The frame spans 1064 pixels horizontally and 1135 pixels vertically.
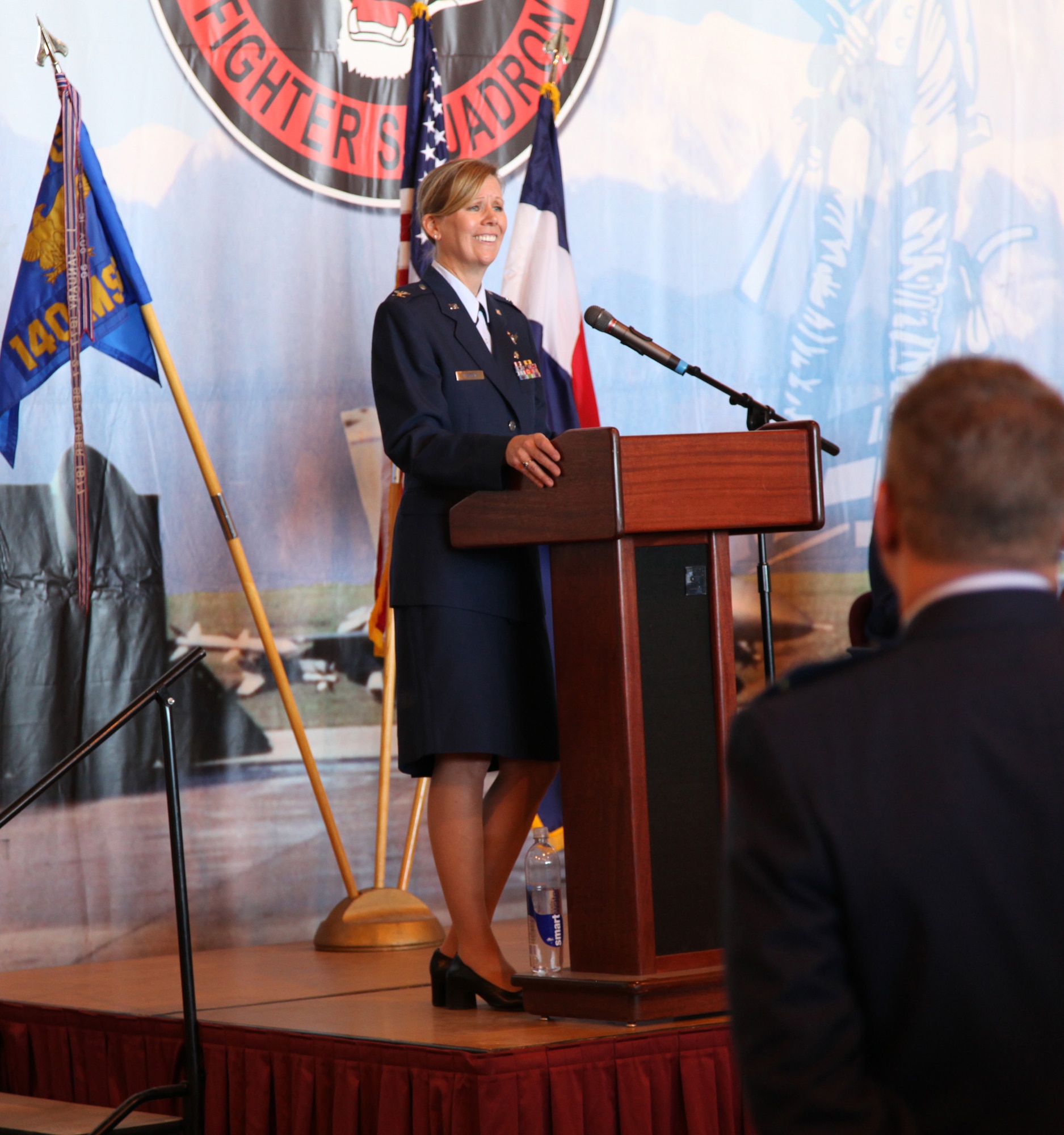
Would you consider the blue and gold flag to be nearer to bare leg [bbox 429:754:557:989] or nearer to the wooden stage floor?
the wooden stage floor

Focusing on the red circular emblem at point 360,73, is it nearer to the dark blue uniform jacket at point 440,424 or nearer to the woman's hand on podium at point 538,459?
the dark blue uniform jacket at point 440,424

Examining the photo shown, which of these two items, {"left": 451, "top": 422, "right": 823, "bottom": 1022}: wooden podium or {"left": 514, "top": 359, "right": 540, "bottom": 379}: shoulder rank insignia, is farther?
{"left": 514, "top": 359, "right": 540, "bottom": 379}: shoulder rank insignia

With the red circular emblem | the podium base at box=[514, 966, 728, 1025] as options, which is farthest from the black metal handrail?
the red circular emblem

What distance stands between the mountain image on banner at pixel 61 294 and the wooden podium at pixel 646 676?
1653 mm

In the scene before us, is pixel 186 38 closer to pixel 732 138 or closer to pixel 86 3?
pixel 86 3

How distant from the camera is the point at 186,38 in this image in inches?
163

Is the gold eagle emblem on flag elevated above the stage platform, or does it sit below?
above

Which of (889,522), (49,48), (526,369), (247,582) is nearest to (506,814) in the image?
(526,369)

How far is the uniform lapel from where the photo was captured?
2701 mm

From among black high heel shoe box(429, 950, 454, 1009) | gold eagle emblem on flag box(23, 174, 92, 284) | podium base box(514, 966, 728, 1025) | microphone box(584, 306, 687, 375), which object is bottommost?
black high heel shoe box(429, 950, 454, 1009)

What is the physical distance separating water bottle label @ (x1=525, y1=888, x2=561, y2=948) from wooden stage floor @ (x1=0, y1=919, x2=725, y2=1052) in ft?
0.56

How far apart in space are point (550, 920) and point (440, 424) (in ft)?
2.97

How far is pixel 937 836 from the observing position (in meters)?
0.90

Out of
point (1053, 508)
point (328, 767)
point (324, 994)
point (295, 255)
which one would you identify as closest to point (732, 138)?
point (295, 255)
